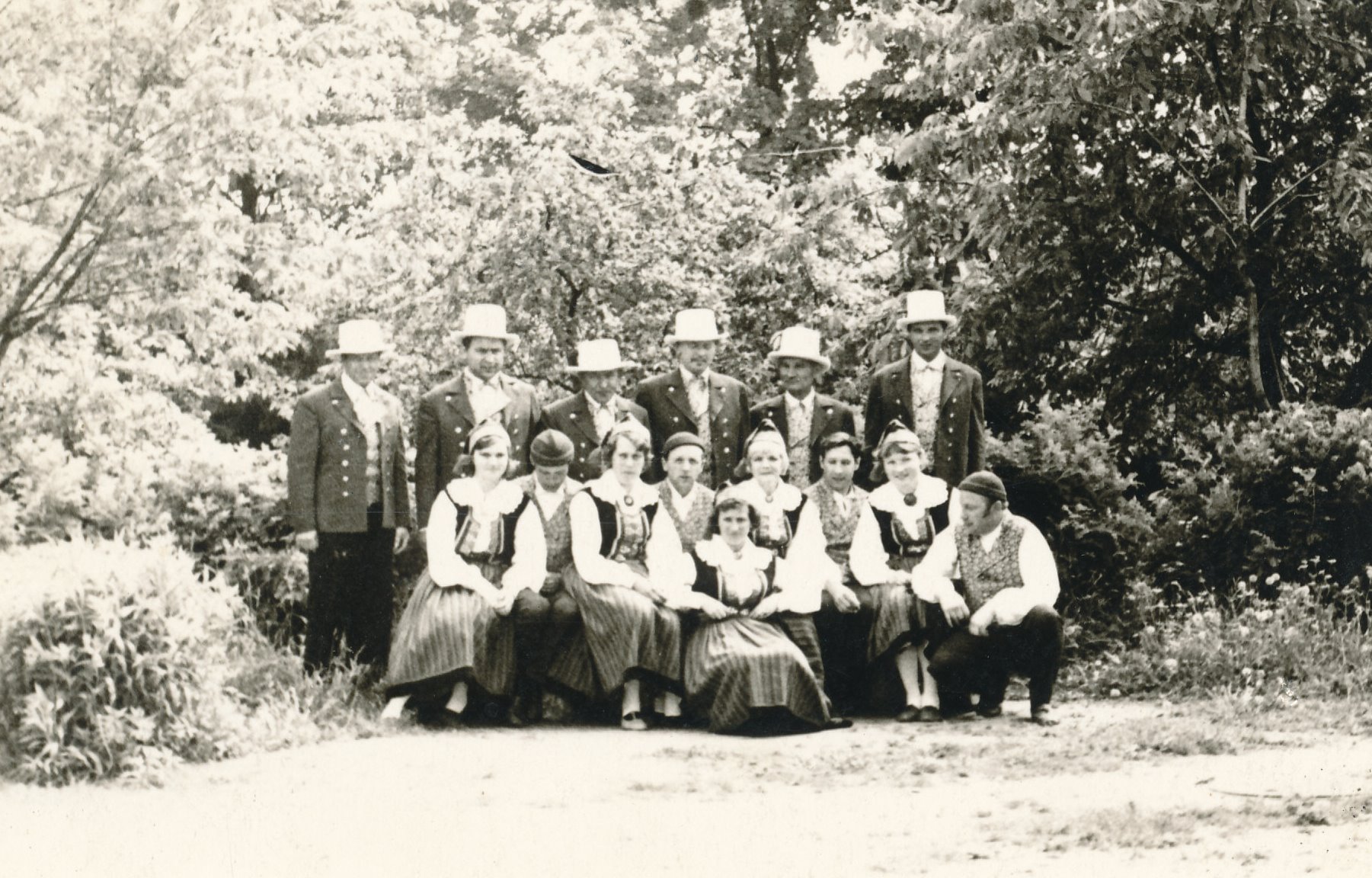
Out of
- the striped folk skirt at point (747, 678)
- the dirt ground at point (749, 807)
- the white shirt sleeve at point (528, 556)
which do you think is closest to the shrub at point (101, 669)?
the dirt ground at point (749, 807)

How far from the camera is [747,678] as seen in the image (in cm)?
780

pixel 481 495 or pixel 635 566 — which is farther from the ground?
pixel 481 495

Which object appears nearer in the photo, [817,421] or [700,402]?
[817,421]

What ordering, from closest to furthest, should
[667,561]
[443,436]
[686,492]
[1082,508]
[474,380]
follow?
1. [667,561]
2. [686,492]
3. [443,436]
4. [474,380]
5. [1082,508]

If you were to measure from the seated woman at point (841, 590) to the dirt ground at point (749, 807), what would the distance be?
0.90 meters

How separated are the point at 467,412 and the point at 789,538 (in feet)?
6.34

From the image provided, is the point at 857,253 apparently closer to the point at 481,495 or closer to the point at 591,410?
the point at 591,410

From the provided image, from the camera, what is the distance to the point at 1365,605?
8.99 metres

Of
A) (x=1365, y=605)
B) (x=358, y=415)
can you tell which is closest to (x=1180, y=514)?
(x=1365, y=605)

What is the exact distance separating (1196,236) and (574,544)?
5.06 metres

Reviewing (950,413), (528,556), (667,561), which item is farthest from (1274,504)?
(528,556)

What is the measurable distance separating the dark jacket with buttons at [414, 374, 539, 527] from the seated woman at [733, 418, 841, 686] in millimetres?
1330

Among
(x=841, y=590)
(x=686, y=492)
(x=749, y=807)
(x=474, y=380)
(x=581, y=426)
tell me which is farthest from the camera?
(x=581, y=426)

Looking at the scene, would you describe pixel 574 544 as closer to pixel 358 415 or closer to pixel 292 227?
pixel 358 415
